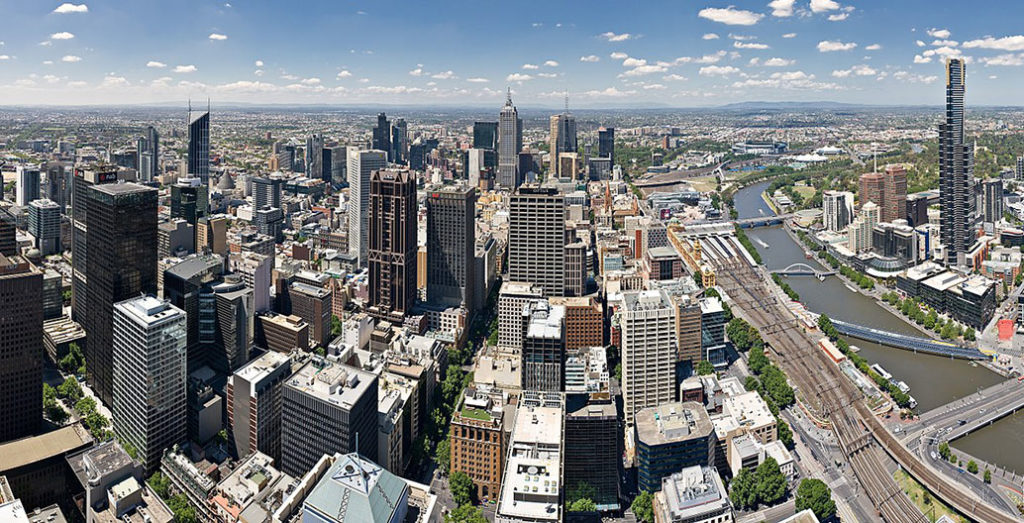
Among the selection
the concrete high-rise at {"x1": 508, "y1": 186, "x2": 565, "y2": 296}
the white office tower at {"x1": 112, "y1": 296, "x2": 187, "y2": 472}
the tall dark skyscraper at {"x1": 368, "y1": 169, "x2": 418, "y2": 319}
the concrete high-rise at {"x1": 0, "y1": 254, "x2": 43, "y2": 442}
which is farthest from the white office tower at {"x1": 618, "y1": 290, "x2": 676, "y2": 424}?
the concrete high-rise at {"x1": 0, "y1": 254, "x2": 43, "y2": 442}

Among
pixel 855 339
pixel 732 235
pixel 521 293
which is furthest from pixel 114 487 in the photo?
pixel 732 235

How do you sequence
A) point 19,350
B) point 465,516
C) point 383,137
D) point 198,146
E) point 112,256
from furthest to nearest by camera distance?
point 383,137, point 198,146, point 112,256, point 19,350, point 465,516

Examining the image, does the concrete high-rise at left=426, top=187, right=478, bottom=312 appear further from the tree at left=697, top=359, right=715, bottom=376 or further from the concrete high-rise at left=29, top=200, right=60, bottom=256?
the concrete high-rise at left=29, top=200, right=60, bottom=256

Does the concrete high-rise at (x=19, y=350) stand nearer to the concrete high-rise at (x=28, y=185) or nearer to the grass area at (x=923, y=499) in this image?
the grass area at (x=923, y=499)

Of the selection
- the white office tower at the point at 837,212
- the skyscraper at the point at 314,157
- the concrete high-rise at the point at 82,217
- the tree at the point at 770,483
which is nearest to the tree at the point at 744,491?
the tree at the point at 770,483

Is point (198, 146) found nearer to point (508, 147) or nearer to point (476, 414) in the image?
point (508, 147)

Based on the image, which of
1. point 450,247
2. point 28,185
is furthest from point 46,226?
point 450,247
